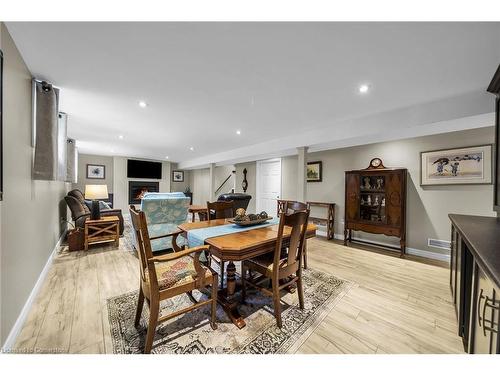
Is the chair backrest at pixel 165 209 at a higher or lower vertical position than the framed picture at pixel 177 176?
lower

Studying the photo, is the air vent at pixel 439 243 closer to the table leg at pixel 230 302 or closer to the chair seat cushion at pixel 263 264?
the chair seat cushion at pixel 263 264

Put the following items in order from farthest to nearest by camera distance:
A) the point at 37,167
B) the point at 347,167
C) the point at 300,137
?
the point at 347,167 < the point at 300,137 < the point at 37,167

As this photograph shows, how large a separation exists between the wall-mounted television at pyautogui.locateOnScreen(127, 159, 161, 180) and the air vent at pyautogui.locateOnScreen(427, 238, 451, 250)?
8.54 m

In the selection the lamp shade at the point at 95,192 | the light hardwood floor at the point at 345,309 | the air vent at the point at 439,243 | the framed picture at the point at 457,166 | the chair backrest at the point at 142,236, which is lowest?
the light hardwood floor at the point at 345,309

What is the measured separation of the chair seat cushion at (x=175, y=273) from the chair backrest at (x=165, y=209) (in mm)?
1497

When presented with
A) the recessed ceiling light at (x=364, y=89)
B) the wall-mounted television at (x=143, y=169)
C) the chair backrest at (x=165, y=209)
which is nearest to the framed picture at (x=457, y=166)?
the recessed ceiling light at (x=364, y=89)

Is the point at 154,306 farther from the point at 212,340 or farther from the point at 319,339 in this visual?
the point at 319,339

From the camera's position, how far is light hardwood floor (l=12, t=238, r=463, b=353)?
142 cm

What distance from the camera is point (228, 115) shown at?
117 inches

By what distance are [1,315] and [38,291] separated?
966 mm

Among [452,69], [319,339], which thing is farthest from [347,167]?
[319,339]

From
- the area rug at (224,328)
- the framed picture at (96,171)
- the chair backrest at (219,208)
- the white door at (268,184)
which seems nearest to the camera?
the area rug at (224,328)

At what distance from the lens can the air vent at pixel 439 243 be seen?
10.3 ft

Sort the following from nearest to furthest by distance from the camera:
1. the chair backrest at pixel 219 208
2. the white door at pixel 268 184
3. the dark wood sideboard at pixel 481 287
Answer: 1. the dark wood sideboard at pixel 481 287
2. the chair backrest at pixel 219 208
3. the white door at pixel 268 184
